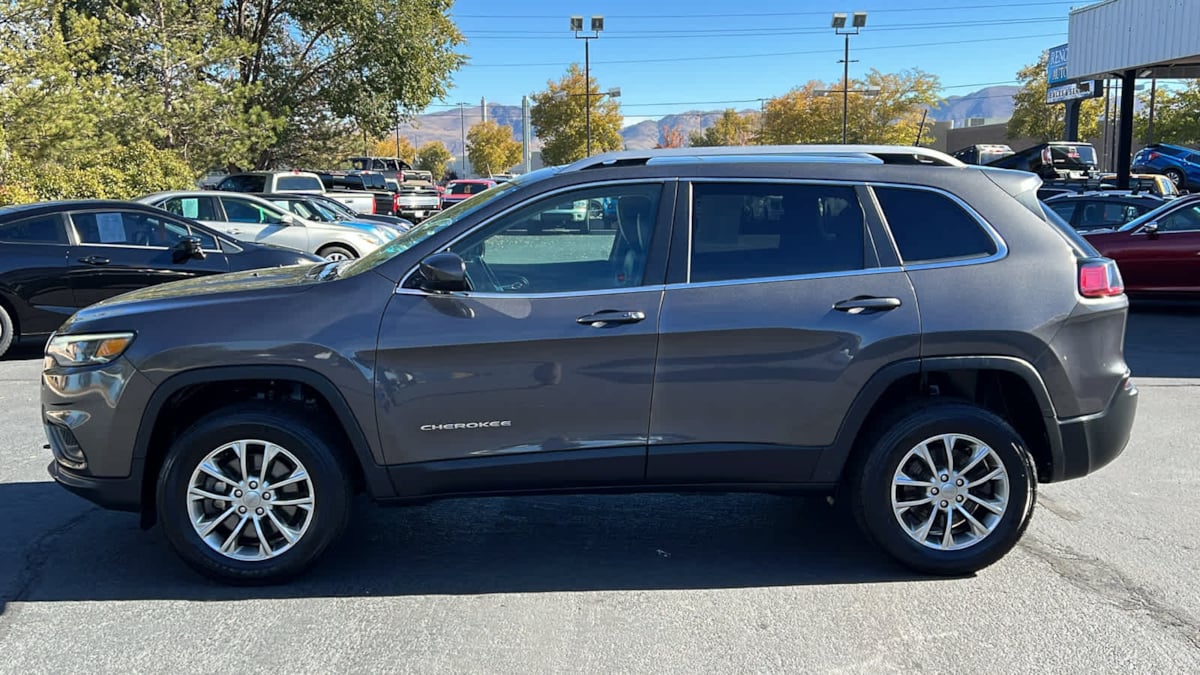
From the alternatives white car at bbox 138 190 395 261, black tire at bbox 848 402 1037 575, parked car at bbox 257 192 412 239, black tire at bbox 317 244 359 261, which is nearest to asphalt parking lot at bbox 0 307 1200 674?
black tire at bbox 848 402 1037 575

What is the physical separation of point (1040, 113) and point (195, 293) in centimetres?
6668

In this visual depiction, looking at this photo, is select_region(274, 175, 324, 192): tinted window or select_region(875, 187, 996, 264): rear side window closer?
select_region(875, 187, 996, 264): rear side window

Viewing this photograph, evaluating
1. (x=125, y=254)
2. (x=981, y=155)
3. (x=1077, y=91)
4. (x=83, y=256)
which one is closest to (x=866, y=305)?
(x=125, y=254)

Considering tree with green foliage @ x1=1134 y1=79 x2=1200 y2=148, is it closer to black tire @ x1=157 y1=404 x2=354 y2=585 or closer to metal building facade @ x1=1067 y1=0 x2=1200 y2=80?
metal building facade @ x1=1067 y1=0 x2=1200 y2=80

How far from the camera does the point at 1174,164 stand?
104ft

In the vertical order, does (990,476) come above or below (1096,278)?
below

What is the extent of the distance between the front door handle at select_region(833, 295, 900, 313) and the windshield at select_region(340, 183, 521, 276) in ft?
4.92

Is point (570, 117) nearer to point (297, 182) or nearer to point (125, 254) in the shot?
point (297, 182)

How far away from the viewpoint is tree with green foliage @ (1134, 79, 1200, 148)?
5231cm

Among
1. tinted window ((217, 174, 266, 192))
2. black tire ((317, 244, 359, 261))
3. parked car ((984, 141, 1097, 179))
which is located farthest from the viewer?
parked car ((984, 141, 1097, 179))

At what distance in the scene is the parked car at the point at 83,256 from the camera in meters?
9.39

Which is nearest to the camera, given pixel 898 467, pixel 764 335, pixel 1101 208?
pixel 764 335

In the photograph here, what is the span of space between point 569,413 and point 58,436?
2.22 m

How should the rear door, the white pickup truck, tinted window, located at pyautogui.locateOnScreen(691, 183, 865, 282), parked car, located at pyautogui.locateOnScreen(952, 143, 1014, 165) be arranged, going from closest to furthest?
the rear door, tinted window, located at pyautogui.locateOnScreen(691, 183, 865, 282), the white pickup truck, parked car, located at pyautogui.locateOnScreen(952, 143, 1014, 165)
